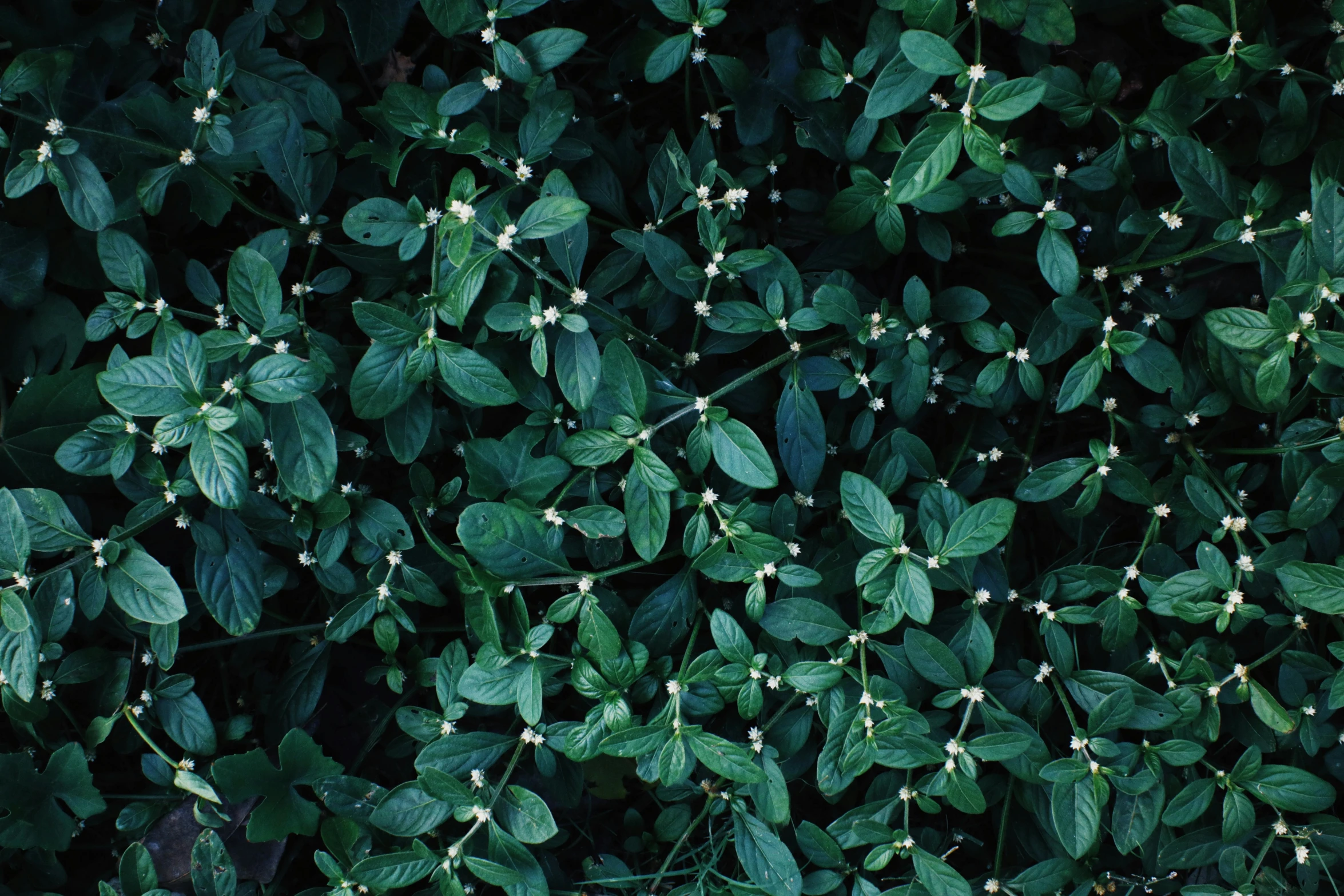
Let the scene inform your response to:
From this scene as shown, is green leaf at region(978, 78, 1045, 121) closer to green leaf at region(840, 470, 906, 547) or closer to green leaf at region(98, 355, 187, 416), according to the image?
green leaf at region(840, 470, 906, 547)

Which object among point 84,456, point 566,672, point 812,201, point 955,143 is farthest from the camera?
point 812,201

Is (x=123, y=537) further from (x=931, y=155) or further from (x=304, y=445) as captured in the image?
(x=931, y=155)

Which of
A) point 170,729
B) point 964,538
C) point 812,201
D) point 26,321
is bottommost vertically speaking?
point 170,729

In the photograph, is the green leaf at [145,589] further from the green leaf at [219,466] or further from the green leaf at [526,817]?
the green leaf at [526,817]

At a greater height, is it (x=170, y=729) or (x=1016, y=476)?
(x=1016, y=476)

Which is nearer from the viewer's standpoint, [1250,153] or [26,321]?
[1250,153]

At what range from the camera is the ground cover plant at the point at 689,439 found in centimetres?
197

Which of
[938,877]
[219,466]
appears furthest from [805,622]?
[219,466]

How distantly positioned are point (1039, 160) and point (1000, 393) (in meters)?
0.58

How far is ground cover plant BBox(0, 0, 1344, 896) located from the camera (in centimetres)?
197

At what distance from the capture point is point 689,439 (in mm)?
2045

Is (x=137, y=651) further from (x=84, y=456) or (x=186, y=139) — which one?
(x=186, y=139)

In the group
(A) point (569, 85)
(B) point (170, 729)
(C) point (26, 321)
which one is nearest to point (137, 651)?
(B) point (170, 729)

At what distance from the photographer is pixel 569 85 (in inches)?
97.1
